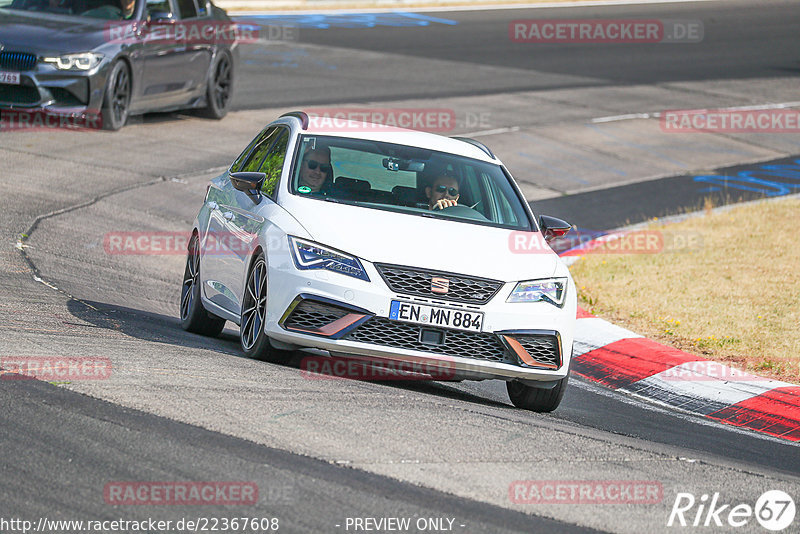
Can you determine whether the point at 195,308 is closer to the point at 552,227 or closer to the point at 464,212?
the point at 464,212

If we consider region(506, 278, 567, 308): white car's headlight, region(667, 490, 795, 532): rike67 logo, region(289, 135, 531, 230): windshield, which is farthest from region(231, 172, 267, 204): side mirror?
region(667, 490, 795, 532): rike67 logo

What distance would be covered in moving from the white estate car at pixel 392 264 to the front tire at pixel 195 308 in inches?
14.9

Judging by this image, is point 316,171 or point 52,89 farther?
point 52,89

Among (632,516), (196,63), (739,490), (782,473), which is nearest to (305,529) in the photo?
(632,516)

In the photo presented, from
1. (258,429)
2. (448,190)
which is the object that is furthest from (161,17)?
(258,429)

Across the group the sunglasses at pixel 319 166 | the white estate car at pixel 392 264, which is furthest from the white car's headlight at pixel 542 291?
the sunglasses at pixel 319 166

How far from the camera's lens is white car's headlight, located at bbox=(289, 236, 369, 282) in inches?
289

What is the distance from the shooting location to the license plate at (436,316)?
729 centimetres

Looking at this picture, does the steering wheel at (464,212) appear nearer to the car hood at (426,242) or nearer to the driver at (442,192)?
the driver at (442,192)

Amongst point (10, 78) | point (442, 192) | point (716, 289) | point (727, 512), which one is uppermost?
point (442, 192)

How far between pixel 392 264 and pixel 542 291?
999mm

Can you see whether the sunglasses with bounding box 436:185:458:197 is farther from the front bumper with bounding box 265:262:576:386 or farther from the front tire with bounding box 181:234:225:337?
the front tire with bounding box 181:234:225:337

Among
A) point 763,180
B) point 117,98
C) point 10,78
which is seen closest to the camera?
point 10,78

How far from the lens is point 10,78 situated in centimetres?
1530
